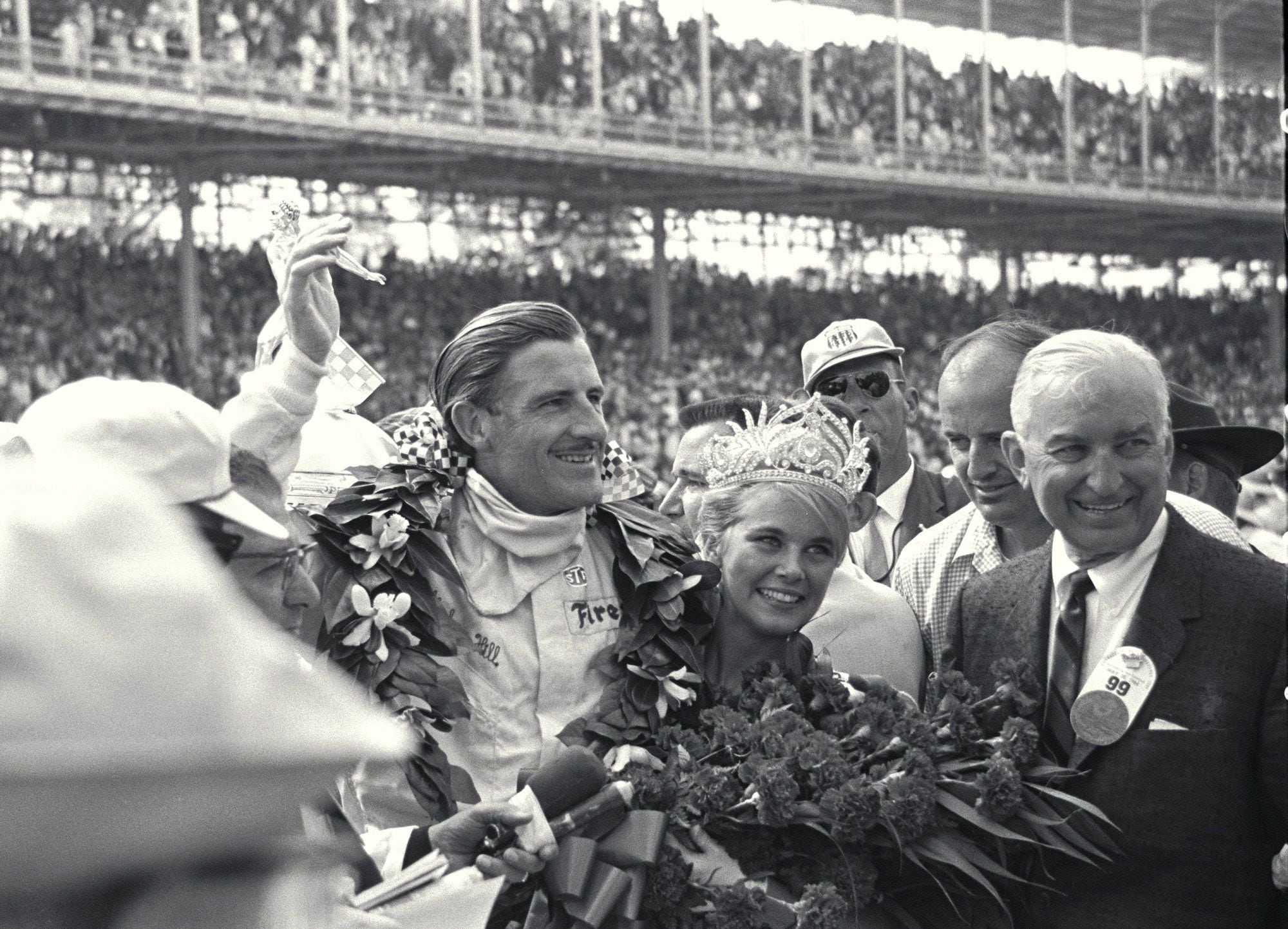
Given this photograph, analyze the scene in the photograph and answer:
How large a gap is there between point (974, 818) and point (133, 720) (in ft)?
8.38

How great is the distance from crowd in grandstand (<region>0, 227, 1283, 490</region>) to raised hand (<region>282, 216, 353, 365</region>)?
11.1 meters

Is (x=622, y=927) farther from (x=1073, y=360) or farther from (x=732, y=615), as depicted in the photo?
(x=1073, y=360)

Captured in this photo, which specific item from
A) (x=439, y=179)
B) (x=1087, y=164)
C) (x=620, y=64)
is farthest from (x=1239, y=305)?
(x=439, y=179)

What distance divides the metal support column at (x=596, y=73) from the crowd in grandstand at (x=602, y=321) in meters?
2.40

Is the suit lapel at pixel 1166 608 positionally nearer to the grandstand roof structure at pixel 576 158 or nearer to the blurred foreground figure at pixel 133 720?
the blurred foreground figure at pixel 133 720

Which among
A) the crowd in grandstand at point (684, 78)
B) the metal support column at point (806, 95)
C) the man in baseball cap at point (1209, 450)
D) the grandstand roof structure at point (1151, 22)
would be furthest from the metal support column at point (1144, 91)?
the man in baseball cap at point (1209, 450)

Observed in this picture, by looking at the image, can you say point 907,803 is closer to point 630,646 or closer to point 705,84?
point 630,646

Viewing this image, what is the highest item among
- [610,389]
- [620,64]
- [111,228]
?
[620,64]

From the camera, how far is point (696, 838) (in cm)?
310

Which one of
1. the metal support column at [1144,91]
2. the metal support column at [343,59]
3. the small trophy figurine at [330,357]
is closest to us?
the small trophy figurine at [330,357]

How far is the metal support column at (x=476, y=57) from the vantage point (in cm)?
2248

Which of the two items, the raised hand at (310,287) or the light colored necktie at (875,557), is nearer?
the raised hand at (310,287)

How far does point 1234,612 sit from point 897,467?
9.09 ft

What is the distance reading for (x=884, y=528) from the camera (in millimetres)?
5668
